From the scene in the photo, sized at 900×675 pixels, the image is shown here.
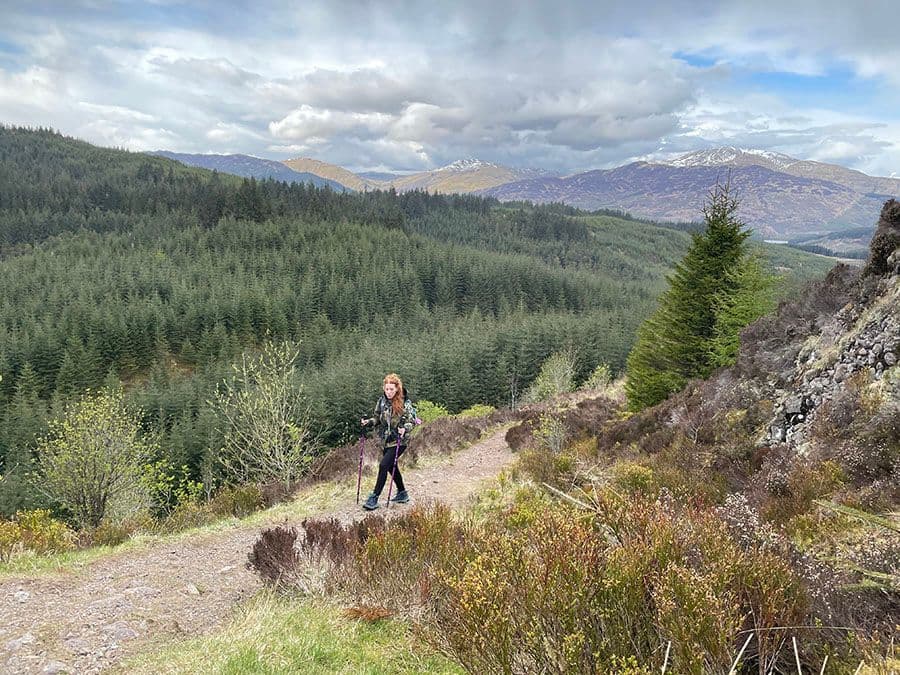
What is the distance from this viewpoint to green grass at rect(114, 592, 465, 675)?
14.0 ft

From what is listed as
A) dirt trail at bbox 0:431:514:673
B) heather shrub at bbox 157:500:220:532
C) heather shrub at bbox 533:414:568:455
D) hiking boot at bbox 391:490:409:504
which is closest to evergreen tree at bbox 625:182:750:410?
heather shrub at bbox 533:414:568:455

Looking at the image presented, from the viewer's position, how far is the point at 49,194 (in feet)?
516

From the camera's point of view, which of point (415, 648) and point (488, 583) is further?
point (415, 648)

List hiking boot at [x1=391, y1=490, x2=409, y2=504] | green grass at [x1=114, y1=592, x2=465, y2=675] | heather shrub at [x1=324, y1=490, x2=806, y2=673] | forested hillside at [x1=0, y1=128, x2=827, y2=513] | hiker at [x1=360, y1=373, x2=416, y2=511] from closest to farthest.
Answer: heather shrub at [x1=324, y1=490, x2=806, y2=673] → green grass at [x1=114, y1=592, x2=465, y2=675] → hiker at [x1=360, y1=373, x2=416, y2=511] → hiking boot at [x1=391, y1=490, x2=409, y2=504] → forested hillside at [x1=0, y1=128, x2=827, y2=513]

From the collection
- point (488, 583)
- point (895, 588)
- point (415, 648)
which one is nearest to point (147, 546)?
point (415, 648)

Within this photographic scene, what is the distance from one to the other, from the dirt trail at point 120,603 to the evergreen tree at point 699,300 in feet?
51.4

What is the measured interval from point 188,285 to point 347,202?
7588 cm

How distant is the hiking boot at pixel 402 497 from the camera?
10609 mm

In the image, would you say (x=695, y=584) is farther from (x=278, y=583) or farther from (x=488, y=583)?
(x=278, y=583)

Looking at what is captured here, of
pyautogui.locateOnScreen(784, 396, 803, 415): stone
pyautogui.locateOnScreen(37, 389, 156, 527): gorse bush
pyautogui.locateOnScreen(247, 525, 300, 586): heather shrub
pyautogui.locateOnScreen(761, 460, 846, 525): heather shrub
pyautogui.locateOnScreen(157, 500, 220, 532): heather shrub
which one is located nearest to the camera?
pyautogui.locateOnScreen(761, 460, 846, 525): heather shrub

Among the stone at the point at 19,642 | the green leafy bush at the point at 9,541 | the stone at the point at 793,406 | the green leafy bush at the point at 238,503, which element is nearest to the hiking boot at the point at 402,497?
the green leafy bush at the point at 238,503

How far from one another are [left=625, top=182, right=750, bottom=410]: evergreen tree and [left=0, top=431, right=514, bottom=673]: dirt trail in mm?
15678

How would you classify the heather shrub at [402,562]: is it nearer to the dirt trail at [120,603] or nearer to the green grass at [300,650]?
the green grass at [300,650]

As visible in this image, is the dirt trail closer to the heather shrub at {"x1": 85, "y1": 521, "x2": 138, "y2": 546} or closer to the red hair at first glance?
the heather shrub at {"x1": 85, "y1": 521, "x2": 138, "y2": 546}
